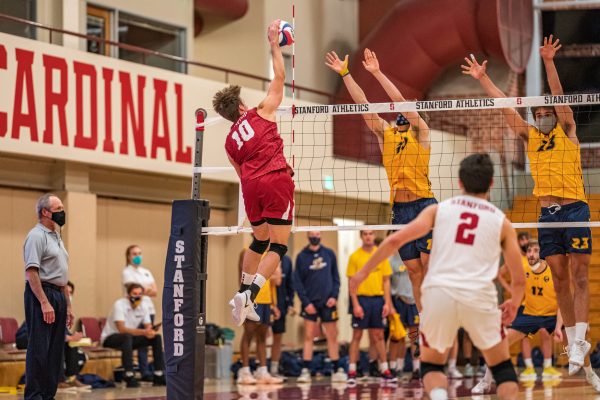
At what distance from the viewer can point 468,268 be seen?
6637 millimetres

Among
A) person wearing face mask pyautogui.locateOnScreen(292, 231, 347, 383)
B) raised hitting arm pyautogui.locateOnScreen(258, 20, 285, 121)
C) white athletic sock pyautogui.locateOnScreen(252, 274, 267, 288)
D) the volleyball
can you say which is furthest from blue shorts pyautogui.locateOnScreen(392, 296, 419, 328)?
the volleyball

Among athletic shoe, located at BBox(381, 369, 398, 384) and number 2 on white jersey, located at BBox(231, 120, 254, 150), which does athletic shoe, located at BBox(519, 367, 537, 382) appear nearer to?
athletic shoe, located at BBox(381, 369, 398, 384)

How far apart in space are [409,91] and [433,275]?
605 inches

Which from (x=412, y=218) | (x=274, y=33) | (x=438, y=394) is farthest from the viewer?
(x=412, y=218)

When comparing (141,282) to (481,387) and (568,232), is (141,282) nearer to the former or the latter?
(481,387)

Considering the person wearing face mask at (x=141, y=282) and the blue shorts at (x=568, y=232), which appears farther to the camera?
the person wearing face mask at (x=141, y=282)

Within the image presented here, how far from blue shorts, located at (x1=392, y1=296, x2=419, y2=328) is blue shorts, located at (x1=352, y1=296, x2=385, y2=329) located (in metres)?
0.60

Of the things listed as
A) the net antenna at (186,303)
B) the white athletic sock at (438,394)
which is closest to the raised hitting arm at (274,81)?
the net antenna at (186,303)

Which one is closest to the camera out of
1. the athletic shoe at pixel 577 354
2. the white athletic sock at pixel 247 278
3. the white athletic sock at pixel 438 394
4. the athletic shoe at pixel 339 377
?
the white athletic sock at pixel 438 394

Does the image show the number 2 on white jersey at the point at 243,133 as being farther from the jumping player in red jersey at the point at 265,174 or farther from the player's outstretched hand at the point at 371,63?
the player's outstretched hand at the point at 371,63

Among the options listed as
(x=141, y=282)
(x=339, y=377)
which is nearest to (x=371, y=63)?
(x=339, y=377)

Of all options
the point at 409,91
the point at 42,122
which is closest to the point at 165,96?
the point at 42,122

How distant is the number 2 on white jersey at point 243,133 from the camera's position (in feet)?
30.2

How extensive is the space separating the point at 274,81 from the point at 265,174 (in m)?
0.82
